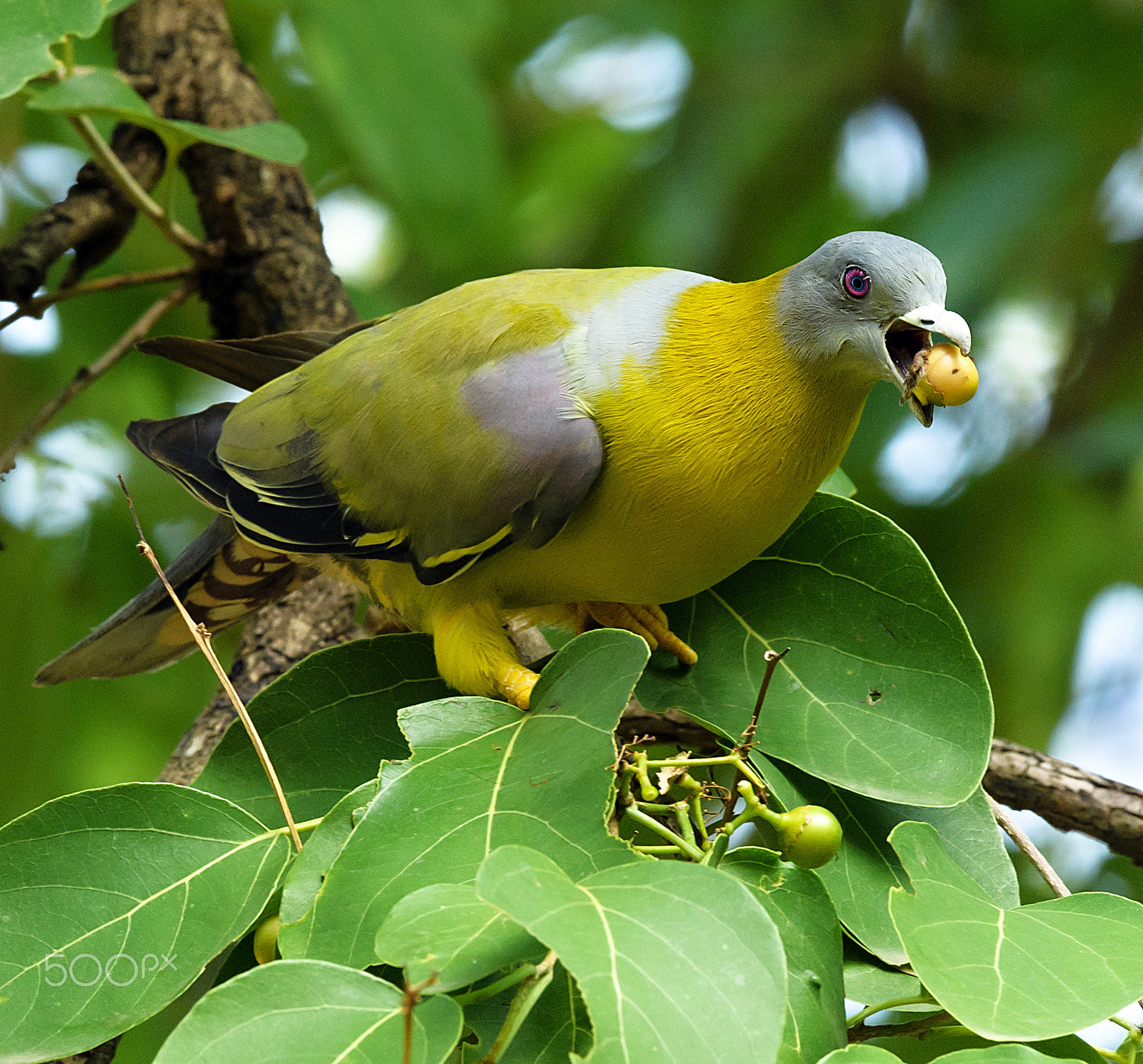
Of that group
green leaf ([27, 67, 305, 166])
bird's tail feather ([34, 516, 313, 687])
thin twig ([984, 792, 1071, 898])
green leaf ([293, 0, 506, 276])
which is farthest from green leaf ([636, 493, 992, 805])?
green leaf ([293, 0, 506, 276])

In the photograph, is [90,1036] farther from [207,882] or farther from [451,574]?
[451,574]

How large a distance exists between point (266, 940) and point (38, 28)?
145 cm

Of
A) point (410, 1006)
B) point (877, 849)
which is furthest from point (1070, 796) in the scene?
point (410, 1006)

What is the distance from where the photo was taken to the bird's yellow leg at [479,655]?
1.79 metres

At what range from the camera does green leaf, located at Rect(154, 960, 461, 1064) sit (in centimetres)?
104

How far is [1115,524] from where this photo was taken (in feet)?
10.8

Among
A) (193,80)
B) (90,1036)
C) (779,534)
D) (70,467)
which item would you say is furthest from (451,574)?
(193,80)

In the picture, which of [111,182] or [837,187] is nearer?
[111,182]

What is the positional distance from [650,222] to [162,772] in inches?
103

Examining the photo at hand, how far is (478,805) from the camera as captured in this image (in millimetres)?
1320

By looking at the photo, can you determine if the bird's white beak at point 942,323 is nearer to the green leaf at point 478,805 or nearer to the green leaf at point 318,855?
the green leaf at point 478,805

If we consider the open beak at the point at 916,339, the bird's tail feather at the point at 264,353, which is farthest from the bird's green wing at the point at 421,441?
the open beak at the point at 916,339

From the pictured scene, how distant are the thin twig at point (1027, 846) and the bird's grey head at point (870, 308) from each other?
1.87 ft

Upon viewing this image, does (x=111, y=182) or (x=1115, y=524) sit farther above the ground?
(x=111, y=182)
